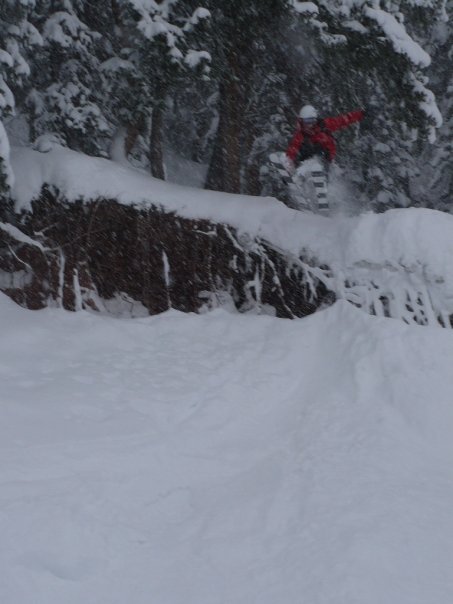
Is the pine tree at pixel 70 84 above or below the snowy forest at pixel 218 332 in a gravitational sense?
above

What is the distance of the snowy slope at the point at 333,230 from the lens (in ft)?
24.4

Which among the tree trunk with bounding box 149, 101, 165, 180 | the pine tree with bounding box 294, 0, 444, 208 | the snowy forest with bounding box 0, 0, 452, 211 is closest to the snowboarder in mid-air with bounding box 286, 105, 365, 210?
the pine tree with bounding box 294, 0, 444, 208

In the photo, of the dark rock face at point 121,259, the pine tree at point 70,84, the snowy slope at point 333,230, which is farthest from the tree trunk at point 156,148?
the dark rock face at point 121,259

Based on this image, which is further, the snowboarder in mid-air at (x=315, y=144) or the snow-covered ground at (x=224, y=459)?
the snowboarder in mid-air at (x=315, y=144)

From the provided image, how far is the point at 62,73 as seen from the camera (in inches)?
430

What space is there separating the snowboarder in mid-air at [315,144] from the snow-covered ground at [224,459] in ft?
7.93

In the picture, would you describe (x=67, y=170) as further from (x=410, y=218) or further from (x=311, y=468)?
(x=311, y=468)

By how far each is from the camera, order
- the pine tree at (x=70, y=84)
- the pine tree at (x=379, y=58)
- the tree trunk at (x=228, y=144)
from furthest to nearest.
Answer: the tree trunk at (x=228, y=144), the pine tree at (x=70, y=84), the pine tree at (x=379, y=58)

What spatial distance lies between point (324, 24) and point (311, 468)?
19.9 feet

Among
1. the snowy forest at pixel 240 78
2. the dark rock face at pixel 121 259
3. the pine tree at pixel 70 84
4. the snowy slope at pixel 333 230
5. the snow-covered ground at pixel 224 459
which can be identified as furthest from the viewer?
the pine tree at pixel 70 84

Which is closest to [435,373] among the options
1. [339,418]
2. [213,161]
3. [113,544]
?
[339,418]

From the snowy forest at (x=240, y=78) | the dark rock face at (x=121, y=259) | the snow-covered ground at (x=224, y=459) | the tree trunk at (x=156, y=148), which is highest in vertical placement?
the snowy forest at (x=240, y=78)

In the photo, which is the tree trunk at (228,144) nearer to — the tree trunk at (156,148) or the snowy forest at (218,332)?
the snowy forest at (218,332)

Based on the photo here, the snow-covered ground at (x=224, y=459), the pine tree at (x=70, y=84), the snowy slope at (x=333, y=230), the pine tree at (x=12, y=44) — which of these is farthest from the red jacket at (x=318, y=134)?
the pine tree at (x=12, y=44)
